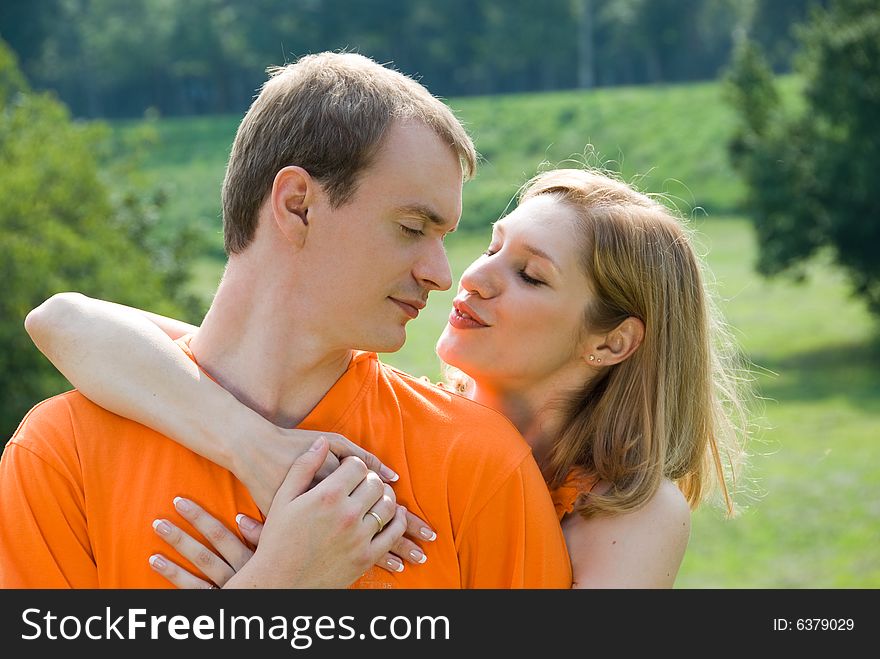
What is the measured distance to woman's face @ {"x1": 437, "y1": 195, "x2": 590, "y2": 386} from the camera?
357 centimetres

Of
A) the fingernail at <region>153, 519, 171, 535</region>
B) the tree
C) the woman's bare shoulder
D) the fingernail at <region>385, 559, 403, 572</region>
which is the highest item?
the tree

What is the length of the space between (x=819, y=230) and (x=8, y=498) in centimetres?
2423

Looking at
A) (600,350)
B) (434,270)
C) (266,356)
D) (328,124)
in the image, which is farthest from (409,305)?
(600,350)

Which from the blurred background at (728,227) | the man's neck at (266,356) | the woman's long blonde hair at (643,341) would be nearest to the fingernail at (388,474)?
the man's neck at (266,356)

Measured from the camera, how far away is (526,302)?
357 centimetres

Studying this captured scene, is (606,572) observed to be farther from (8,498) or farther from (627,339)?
(8,498)

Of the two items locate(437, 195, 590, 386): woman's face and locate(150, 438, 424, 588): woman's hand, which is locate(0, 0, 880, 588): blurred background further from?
locate(150, 438, 424, 588): woman's hand

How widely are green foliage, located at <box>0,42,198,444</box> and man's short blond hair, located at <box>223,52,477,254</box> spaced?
11132mm

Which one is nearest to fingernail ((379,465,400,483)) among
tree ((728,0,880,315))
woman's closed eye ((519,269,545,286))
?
woman's closed eye ((519,269,545,286))

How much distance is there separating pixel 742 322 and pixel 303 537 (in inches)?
1117

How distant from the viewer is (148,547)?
279 centimetres

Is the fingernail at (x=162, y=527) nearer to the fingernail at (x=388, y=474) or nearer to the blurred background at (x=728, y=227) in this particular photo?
the fingernail at (x=388, y=474)

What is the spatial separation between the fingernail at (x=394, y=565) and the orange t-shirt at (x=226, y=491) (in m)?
0.02
